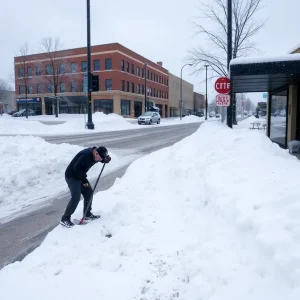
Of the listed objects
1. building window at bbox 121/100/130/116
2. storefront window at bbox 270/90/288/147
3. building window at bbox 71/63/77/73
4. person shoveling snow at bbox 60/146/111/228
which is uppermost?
building window at bbox 71/63/77/73

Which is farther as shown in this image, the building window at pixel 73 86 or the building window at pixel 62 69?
the building window at pixel 73 86

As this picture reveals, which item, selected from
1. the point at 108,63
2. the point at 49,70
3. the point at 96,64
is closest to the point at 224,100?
the point at 108,63

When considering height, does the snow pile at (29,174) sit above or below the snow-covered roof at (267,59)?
below

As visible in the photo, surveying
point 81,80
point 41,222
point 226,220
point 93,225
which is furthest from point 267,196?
point 81,80

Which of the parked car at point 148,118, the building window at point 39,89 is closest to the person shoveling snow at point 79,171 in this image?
the parked car at point 148,118

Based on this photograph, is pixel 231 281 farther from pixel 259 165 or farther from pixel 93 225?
pixel 259 165

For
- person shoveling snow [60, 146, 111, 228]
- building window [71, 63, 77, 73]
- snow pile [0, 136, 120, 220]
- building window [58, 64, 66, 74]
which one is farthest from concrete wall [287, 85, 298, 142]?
building window [71, 63, 77, 73]

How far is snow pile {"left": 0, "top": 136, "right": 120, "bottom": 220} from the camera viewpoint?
6.07 m

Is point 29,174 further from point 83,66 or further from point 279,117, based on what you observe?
point 83,66

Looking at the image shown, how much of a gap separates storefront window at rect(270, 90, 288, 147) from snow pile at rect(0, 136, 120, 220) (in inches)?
316

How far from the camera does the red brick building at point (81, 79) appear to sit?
148ft

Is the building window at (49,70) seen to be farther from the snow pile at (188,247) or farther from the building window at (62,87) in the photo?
the snow pile at (188,247)

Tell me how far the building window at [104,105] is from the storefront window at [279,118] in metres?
33.0

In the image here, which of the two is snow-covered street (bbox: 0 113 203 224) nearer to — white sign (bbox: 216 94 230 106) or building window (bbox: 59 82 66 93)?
white sign (bbox: 216 94 230 106)
